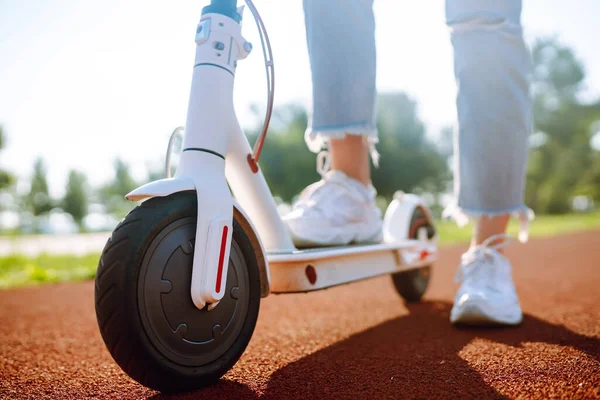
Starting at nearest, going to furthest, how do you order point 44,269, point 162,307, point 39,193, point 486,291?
1. point 162,307
2. point 486,291
3. point 44,269
4. point 39,193

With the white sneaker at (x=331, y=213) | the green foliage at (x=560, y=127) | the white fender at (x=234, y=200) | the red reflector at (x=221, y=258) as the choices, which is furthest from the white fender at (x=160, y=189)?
the green foliage at (x=560, y=127)

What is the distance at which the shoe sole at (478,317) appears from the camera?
4.83 ft

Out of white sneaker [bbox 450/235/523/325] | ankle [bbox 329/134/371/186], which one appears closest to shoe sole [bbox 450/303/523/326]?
white sneaker [bbox 450/235/523/325]

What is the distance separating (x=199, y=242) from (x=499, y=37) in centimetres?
114

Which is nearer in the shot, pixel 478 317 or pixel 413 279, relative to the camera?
pixel 478 317

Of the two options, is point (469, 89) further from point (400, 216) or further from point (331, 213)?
point (400, 216)

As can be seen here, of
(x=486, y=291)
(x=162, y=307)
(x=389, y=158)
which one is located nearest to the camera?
(x=162, y=307)

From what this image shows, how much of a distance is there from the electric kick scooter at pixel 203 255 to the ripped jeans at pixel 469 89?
0.79 ft

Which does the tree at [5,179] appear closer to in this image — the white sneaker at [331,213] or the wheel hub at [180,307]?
the white sneaker at [331,213]

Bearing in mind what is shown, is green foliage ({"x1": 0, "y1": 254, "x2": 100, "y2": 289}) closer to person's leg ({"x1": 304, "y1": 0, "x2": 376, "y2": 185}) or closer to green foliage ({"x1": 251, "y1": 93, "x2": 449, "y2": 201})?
person's leg ({"x1": 304, "y1": 0, "x2": 376, "y2": 185})

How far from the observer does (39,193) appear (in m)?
31.7

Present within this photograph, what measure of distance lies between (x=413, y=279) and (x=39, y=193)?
34.1m

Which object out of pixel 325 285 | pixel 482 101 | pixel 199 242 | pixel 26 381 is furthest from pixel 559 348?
pixel 26 381

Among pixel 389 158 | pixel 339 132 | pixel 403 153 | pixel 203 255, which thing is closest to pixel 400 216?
pixel 339 132
